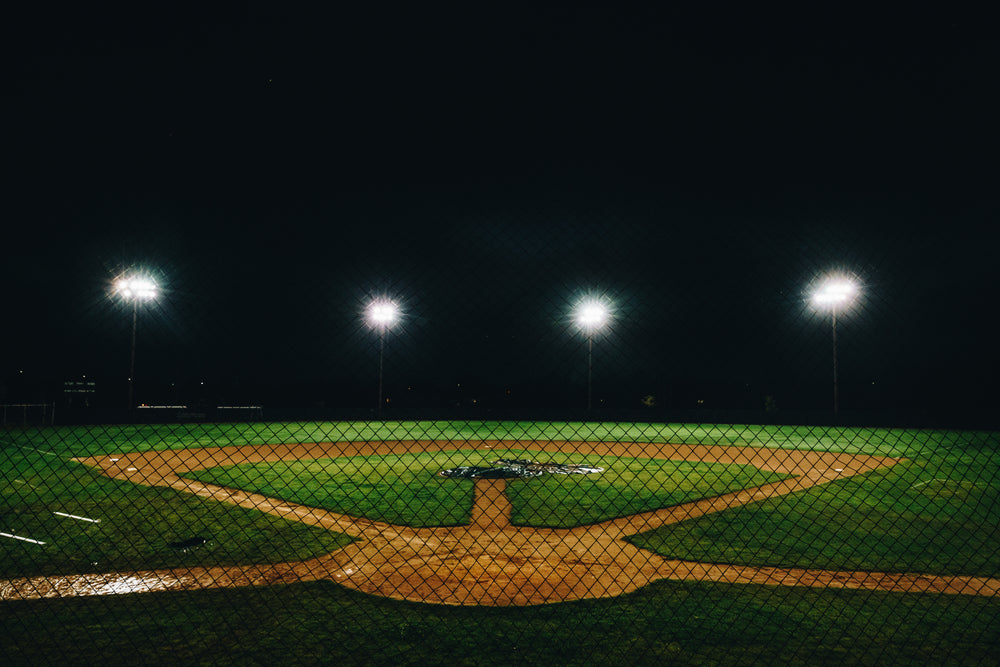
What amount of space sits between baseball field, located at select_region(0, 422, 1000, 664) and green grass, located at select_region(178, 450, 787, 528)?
80 millimetres

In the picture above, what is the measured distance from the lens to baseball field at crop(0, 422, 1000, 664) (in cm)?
412

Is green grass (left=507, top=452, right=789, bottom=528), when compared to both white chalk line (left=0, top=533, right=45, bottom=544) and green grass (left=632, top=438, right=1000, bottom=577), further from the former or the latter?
white chalk line (left=0, top=533, right=45, bottom=544)

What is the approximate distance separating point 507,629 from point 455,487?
7050 mm

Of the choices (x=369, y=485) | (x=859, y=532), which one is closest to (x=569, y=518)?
(x=859, y=532)

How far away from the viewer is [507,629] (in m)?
4.43

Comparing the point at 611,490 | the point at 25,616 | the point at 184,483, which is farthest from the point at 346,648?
the point at 184,483

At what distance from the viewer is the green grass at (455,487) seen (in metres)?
9.09

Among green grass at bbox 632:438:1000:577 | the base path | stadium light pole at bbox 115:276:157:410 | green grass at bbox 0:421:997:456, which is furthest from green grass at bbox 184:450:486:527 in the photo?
stadium light pole at bbox 115:276:157:410

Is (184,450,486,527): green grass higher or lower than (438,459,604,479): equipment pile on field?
lower

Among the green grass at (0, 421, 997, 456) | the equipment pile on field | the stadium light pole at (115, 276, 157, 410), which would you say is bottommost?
the equipment pile on field

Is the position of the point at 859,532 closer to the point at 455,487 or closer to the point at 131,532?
the point at 455,487

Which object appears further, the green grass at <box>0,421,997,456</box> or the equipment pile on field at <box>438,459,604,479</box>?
the green grass at <box>0,421,997,456</box>

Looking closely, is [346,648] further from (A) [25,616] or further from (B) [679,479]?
(B) [679,479]

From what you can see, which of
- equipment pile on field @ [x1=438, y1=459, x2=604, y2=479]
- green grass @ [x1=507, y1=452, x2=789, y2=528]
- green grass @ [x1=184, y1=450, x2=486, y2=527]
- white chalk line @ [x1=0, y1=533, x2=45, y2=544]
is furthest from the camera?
equipment pile on field @ [x1=438, y1=459, x2=604, y2=479]
